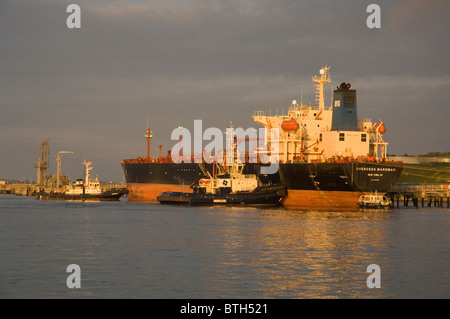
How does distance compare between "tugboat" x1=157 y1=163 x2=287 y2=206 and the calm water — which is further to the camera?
"tugboat" x1=157 y1=163 x2=287 y2=206

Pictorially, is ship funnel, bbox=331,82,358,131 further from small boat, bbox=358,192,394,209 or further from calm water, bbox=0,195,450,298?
calm water, bbox=0,195,450,298

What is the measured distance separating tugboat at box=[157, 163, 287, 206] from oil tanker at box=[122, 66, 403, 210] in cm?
140

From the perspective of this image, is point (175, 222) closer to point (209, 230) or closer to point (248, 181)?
point (209, 230)

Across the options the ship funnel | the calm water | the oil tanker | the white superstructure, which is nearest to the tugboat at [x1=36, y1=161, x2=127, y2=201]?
the oil tanker

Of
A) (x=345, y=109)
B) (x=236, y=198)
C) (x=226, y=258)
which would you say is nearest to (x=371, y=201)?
(x=345, y=109)

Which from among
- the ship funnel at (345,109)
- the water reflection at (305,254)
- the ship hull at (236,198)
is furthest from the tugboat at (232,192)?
the water reflection at (305,254)

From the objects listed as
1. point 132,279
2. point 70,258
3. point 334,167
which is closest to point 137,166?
point 334,167

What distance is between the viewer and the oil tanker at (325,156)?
7169 centimetres

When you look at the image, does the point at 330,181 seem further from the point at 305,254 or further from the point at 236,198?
the point at 305,254

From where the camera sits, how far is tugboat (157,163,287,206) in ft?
265

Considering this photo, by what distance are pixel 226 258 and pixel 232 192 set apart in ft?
164

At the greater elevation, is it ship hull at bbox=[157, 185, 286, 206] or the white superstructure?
the white superstructure

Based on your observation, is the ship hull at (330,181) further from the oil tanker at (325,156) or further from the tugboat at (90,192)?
the tugboat at (90,192)
